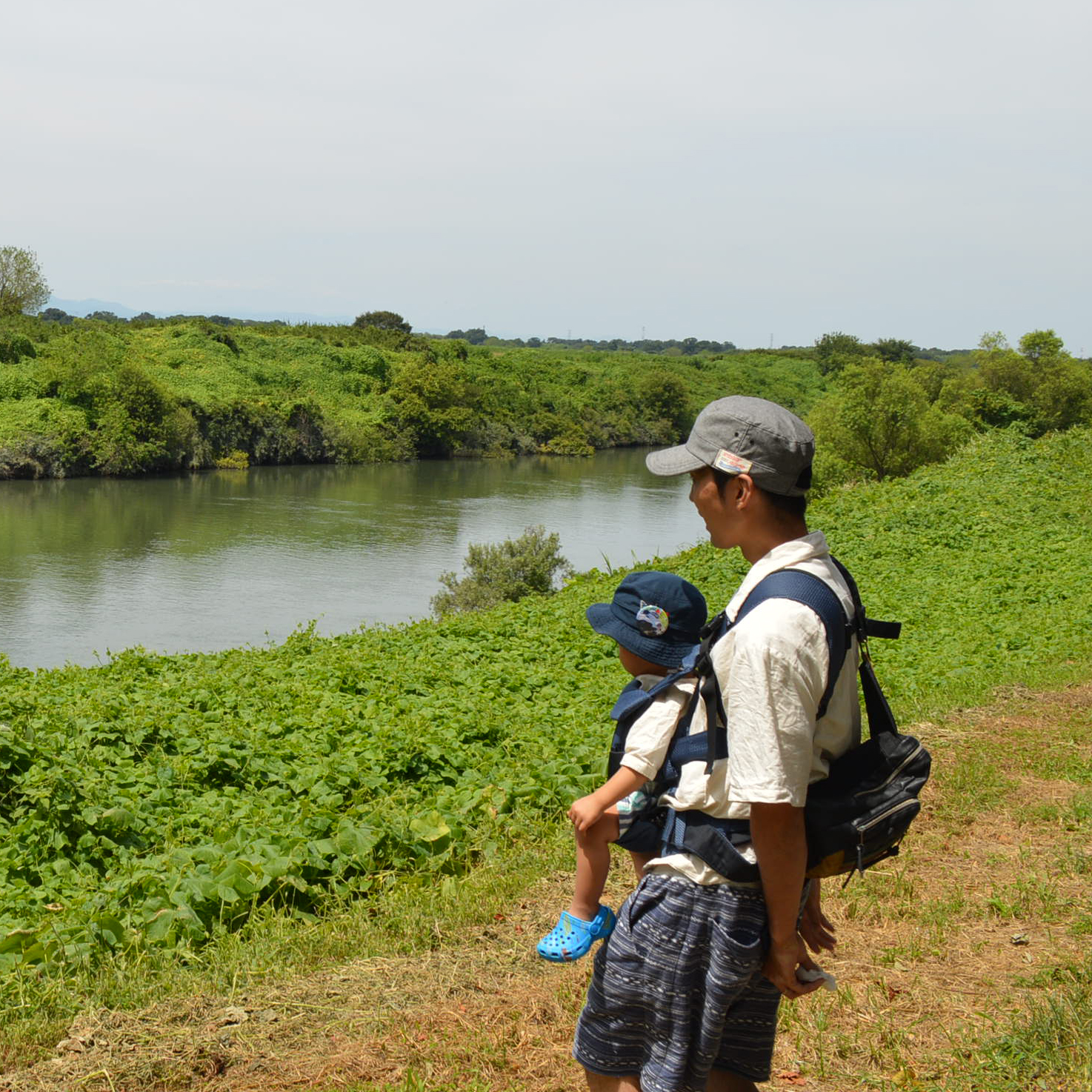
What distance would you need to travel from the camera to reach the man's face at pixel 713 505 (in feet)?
6.44

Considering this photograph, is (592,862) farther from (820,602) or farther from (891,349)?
(891,349)

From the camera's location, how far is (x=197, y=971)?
3748 millimetres

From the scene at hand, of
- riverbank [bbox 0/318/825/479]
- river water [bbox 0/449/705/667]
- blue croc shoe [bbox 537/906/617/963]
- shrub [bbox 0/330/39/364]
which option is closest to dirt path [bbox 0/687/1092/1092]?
blue croc shoe [bbox 537/906/617/963]

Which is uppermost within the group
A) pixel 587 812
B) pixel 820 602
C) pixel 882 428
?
pixel 882 428

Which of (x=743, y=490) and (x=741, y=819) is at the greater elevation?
(x=743, y=490)

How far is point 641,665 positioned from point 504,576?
21.7m

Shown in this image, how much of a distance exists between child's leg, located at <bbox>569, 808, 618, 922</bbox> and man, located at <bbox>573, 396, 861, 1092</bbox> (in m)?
0.20

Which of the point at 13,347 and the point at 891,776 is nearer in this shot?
the point at 891,776

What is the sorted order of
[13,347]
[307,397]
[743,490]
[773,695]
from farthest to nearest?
[307,397]
[13,347]
[743,490]
[773,695]

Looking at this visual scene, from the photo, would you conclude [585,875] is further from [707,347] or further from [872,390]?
[707,347]

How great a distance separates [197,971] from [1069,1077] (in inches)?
108

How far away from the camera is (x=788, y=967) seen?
6.13 feet

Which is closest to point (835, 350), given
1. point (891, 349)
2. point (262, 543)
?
point (891, 349)

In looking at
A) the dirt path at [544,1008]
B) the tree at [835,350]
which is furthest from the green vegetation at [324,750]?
the tree at [835,350]
